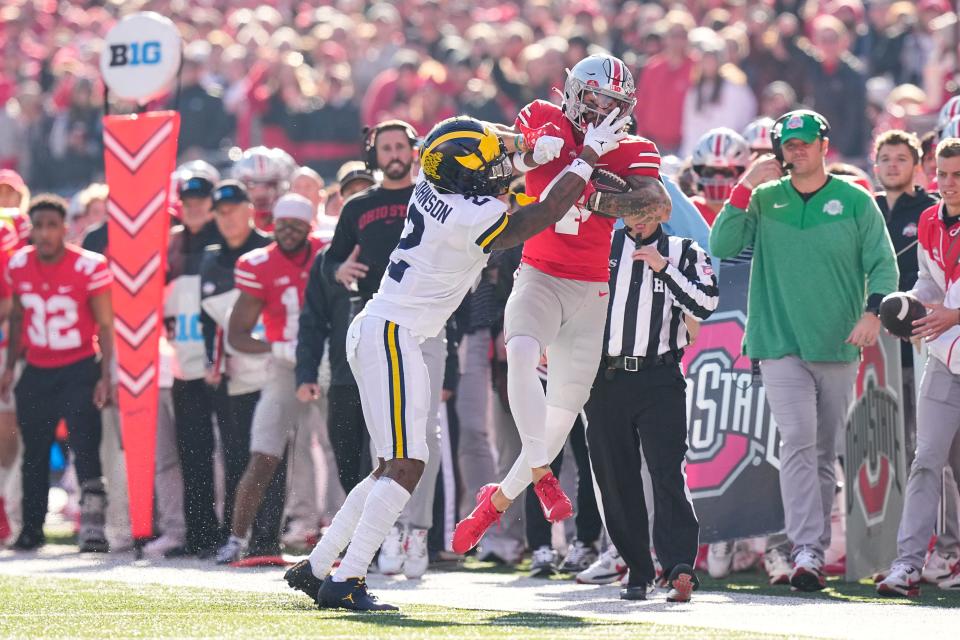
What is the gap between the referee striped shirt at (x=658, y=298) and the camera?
25.6ft

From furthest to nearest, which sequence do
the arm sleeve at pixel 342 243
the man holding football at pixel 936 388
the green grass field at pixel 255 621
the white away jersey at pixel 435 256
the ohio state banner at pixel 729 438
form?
the arm sleeve at pixel 342 243 → the ohio state banner at pixel 729 438 → the man holding football at pixel 936 388 → the white away jersey at pixel 435 256 → the green grass field at pixel 255 621

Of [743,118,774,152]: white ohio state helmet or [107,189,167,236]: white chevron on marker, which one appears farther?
[107,189,167,236]: white chevron on marker

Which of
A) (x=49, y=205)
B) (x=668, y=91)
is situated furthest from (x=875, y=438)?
(x=668, y=91)

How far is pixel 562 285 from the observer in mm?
7566

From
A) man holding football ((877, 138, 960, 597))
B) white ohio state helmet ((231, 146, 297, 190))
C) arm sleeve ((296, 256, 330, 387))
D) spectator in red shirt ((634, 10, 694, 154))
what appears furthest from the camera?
spectator in red shirt ((634, 10, 694, 154))

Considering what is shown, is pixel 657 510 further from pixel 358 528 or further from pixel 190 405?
pixel 190 405

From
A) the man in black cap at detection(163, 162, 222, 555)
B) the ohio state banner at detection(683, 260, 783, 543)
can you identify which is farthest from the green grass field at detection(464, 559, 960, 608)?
the man in black cap at detection(163, 162, 222, 555)

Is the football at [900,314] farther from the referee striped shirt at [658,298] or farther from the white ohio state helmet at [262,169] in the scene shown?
the white ohio state helmet at [262,169]

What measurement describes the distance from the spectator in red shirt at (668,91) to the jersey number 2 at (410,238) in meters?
7.09

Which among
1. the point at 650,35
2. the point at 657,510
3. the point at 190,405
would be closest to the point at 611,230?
the point at 657,510

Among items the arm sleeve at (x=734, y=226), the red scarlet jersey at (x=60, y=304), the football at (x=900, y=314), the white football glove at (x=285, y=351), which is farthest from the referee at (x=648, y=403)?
the red scarlet jersey at (x=60, y=304)

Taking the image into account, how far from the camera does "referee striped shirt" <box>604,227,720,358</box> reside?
25.6 ft

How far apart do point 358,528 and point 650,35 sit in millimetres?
8885

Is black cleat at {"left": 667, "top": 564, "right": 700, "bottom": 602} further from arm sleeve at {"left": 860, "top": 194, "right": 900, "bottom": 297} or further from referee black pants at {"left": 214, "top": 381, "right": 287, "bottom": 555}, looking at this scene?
referee black pants at {"left": 214, "top": 381, "right": 287, "bottom": 555}
